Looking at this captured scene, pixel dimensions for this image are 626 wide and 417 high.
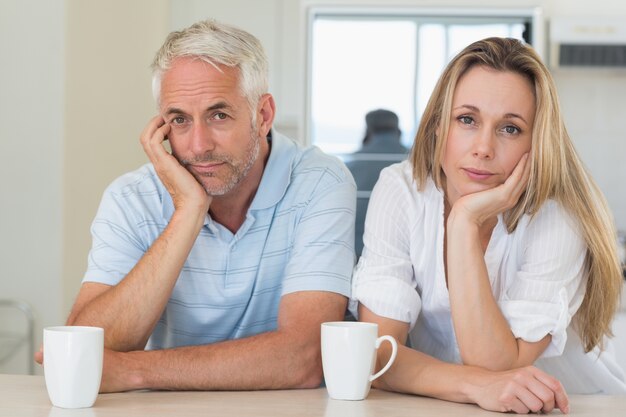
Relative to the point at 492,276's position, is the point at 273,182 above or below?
above

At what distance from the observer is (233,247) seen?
175 cm

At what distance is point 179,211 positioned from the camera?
1662 mm

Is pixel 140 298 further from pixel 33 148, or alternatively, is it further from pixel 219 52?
pixel 33 148

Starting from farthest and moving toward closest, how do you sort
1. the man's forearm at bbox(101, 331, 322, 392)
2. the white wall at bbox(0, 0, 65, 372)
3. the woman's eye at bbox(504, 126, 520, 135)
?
the white wall at bbox(0, 0, 65, 372), the woman's eye at bbox(504, 126, 520, 135), the man's forearm at bbox(101, 331, 322, 392)

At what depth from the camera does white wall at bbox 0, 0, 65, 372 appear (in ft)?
9.75

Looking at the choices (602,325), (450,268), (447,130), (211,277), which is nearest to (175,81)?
(211,277)

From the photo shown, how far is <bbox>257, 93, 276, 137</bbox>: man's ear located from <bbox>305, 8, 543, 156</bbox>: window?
1.79 m

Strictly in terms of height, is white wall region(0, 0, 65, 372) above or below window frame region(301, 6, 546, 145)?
below

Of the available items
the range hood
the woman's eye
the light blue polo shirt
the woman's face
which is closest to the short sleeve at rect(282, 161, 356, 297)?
the light blue polo shirt

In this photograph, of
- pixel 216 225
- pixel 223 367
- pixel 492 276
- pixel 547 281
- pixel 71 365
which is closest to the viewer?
pixel 71 365

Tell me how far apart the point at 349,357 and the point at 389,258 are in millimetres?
414

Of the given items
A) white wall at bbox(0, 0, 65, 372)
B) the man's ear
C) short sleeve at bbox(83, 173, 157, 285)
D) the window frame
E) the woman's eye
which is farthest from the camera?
the window frame

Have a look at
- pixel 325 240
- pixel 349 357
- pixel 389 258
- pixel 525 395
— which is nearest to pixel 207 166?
pixel 325 240

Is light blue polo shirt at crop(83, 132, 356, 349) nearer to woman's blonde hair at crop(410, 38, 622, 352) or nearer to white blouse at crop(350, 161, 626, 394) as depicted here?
white blouse at crop(350, 161, 626, 394)
